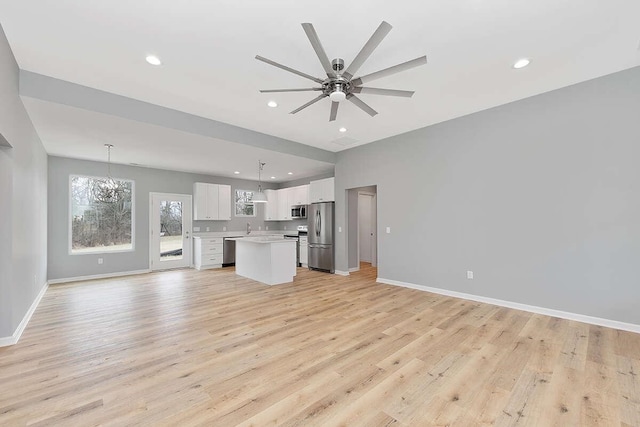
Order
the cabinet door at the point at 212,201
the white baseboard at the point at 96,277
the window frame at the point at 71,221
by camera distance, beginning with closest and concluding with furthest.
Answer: the white baseboard at the point at 96,277 → the window frame at the point at 71,221 → the cabinet door at the point at 212,201

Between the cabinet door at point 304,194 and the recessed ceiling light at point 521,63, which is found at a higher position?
the recessed ceiling light at point 521,63

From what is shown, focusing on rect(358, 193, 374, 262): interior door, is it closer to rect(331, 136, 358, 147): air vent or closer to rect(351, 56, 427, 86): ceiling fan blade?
rect(331, 136, 358, 147): air vent

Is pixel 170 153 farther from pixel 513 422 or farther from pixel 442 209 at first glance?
pixel 513 422

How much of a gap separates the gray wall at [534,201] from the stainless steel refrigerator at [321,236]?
1.77 m

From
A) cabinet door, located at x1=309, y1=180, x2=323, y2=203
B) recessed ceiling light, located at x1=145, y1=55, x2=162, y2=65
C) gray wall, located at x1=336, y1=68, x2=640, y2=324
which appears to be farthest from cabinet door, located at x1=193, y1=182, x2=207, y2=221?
gray wall, located at x1=336, y1=68, x2=640, y2=324

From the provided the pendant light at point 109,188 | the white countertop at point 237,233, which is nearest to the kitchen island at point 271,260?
the white countertop at point 237,233

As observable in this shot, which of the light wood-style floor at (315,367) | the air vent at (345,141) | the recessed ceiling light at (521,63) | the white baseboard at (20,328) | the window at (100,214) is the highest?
the recessed ceiling light at (521,63)

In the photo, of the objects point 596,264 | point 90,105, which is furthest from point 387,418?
point 90,105

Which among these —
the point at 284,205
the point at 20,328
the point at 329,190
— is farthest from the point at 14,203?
the point at 284,205

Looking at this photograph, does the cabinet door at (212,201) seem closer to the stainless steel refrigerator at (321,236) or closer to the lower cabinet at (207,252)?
the lower cabinet at (207,252)

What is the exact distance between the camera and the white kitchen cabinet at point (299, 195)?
309 inches

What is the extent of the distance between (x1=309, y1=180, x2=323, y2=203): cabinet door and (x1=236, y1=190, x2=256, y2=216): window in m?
2.37

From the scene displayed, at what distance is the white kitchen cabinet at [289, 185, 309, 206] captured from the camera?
7.84 metres

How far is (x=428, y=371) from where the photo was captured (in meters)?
2.31
